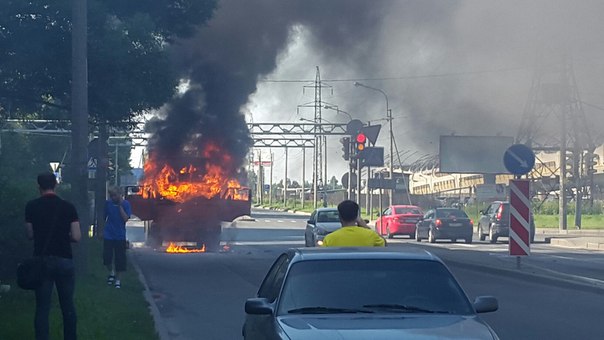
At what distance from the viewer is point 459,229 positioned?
3834 centimetres

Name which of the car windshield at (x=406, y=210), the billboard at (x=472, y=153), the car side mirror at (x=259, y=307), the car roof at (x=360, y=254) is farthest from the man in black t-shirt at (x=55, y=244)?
the billboard at (x=472, y=153)

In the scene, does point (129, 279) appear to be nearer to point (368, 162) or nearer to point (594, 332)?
point (594, 332)

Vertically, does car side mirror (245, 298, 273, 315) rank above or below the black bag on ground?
below

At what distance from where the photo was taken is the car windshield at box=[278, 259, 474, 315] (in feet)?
22.7

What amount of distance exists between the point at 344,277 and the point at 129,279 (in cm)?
1222

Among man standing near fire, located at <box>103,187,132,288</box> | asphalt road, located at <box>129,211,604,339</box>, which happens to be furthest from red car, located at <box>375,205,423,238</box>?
man standing near fire, located at <box>103,187,132,288</box>

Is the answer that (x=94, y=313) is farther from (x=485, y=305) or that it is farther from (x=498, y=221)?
(x=498, y=221)

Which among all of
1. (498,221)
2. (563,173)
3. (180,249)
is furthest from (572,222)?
(180,249)

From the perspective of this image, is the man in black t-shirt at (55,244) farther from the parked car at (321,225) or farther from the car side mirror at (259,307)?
the parked car at (321,225)

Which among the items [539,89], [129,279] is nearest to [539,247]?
[539,89]

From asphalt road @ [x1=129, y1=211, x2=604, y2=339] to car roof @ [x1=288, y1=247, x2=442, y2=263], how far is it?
70 centimetres

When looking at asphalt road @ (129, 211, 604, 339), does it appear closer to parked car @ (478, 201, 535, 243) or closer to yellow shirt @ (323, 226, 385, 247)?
yellow shirt @ (323, 226, 385, 247)

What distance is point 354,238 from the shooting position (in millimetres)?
8898

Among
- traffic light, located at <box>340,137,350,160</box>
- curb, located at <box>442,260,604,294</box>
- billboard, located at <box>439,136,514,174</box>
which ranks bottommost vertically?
curb, located at <box>442,260,604,294</box>
